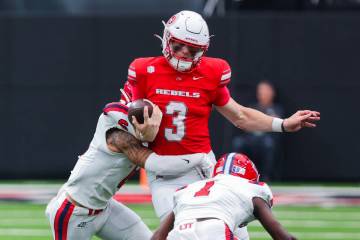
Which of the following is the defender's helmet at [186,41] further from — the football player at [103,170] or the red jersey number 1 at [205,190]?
the red jersey number 1 at [205,190]

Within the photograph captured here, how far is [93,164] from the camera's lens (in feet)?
20.6

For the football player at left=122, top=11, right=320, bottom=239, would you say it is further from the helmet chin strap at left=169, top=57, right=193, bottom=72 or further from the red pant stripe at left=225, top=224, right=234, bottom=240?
the red pant stripe at left=225, top=224, right=234, bottom=240

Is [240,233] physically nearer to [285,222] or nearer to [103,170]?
[103,170]

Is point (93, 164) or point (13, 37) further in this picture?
point (13, 37)

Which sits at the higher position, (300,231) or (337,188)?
(300,231)

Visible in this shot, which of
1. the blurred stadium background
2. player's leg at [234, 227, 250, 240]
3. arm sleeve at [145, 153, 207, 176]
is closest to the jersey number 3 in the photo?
arm sleeve at [145, 153, 207, 176]

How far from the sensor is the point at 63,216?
628cm

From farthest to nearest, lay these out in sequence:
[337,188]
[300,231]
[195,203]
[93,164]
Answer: [337,188] < [300,231] < [93,164] < [195,203]

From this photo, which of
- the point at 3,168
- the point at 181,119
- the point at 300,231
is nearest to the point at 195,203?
the point at 181,119

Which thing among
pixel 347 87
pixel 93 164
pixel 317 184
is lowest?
pixel 317 184

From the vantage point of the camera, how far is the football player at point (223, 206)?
5617 mm

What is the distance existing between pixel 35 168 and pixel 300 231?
524 centimetres

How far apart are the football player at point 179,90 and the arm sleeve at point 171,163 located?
0.04 meters

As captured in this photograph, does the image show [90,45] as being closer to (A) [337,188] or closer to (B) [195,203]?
(A) [337,188]
